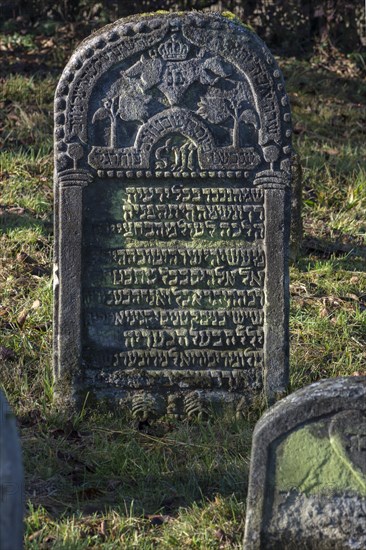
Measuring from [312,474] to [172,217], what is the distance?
1829 millimetres

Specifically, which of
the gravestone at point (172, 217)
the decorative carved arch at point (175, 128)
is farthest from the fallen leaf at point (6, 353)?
the decorative carved arch at point (175, 128)

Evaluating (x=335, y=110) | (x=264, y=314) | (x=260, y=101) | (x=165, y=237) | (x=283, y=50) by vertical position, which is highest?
(x=283, y=50)

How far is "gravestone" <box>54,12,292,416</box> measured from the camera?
189 inches

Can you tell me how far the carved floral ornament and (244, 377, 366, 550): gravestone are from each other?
5.47 feet

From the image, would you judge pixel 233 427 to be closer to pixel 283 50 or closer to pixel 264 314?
pixel 264 314

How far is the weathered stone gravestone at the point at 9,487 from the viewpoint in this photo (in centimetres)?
285

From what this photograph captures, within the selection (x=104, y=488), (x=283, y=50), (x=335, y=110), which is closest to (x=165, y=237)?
(x=104, y=488)

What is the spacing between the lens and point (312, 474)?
3516 mm

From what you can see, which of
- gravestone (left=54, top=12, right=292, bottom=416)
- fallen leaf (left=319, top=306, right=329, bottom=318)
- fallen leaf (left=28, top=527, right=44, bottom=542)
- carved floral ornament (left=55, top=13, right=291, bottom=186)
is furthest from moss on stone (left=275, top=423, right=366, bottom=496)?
fallen leaf (left=319, top=306, right=329, bottom=318)

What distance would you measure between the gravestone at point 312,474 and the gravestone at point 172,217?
150 cm

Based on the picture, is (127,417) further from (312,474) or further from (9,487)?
(9,487)

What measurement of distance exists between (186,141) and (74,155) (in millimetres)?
548

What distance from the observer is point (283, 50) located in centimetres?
1058

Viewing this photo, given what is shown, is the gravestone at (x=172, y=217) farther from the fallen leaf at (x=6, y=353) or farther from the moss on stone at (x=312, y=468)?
the moss on stone at (x=312, y=468)
